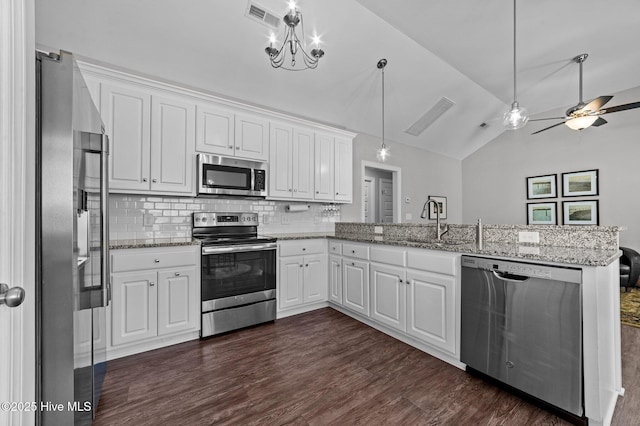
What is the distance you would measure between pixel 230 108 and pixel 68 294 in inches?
98.8

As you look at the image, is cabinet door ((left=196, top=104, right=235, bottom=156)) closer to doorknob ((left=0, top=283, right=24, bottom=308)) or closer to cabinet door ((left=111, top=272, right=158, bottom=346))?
cabinet door ((left=111, top=272, right=158, bottom=346))

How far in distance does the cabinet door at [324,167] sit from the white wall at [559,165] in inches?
189

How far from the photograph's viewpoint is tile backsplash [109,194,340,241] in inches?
105

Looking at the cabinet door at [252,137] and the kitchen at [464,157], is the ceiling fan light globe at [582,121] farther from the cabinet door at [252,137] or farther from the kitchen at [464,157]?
the cabinet door at [252,137]

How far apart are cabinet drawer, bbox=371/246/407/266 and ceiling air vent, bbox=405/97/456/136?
10.6 ft

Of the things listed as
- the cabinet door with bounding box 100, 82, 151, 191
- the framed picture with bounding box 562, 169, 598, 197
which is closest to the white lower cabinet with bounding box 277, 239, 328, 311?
the cabinet door with bounding box 100, 82, 151, 191

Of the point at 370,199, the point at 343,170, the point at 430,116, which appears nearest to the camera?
the point at 343,170

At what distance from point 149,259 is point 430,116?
488 cm

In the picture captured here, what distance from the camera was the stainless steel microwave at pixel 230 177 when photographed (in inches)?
111

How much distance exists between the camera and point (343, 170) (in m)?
4.00

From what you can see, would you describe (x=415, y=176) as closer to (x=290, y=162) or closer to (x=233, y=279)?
(x=290, y=162)

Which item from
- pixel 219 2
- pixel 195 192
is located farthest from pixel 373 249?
pixel 219 2

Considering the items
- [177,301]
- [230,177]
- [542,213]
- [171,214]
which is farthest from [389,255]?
[542,213]

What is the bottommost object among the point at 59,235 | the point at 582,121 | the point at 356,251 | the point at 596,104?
the point at 356,251
